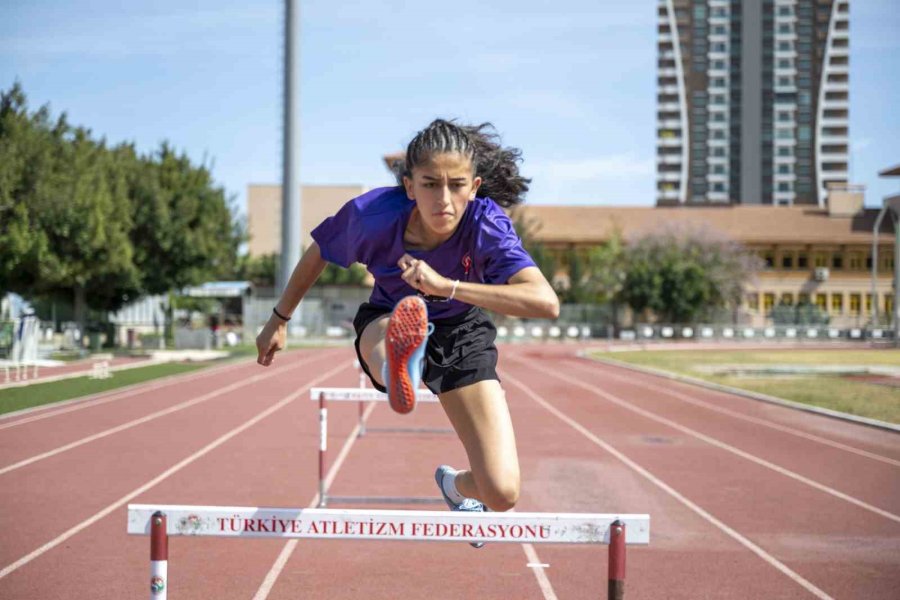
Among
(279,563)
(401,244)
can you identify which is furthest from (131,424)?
(401,244)

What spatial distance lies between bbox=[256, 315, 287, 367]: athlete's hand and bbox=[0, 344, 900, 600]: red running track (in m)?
1.96

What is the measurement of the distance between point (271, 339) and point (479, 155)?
117cm

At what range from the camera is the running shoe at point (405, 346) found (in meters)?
3.14

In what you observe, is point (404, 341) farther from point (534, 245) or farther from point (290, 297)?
point (534, 245)

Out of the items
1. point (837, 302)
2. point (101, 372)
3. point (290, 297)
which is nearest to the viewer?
point (290, 297)

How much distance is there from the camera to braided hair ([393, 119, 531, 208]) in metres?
3.40

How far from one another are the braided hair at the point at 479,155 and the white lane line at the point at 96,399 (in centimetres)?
1095

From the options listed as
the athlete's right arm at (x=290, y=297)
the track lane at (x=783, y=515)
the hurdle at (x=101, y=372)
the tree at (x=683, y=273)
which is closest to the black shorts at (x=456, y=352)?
the athlete's right arm at (x=290, y=297)

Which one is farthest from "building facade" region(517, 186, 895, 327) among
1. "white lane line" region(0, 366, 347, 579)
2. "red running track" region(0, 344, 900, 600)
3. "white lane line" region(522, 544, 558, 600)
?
"white lane line" region(522, 544, 558, 600)

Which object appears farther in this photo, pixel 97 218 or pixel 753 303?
pixel 753 303

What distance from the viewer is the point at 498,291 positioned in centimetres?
313

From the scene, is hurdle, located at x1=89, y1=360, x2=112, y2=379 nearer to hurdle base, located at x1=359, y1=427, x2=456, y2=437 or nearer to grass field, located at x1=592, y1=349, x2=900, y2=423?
hurdle base, located at x1=359, y1=427, x2=456, y2=437

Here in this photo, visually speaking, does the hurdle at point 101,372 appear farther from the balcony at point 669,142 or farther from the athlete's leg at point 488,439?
the balcony at point 669,142

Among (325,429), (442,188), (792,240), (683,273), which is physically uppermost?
(792,240)
